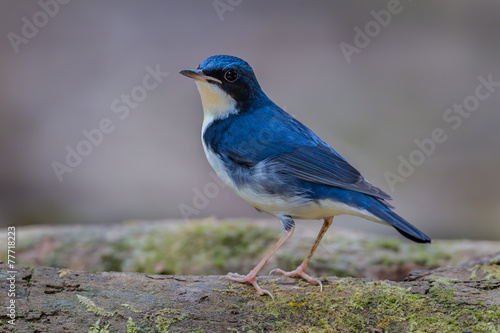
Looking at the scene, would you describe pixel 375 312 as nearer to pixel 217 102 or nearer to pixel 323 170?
pixel 323 170

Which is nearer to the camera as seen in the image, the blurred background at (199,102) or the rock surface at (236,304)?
the rock surface at (236,304)

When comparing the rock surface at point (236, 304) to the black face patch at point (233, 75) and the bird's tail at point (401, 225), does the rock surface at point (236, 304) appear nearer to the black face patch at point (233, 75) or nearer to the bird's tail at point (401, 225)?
the bird's tail at point (401, 225)

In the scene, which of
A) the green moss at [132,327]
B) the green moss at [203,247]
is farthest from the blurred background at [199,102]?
the green moss at [132,327]

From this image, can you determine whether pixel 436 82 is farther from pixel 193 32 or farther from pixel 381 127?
pixel 193 32

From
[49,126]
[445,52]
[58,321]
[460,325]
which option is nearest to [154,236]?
[58,321]

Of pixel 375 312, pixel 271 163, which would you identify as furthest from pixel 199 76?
pixel 375 312

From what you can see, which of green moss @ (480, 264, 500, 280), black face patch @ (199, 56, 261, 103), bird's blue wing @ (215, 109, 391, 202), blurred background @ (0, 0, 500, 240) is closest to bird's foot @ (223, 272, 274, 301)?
bird's blue wing @ (215, 109, 391, 202)
